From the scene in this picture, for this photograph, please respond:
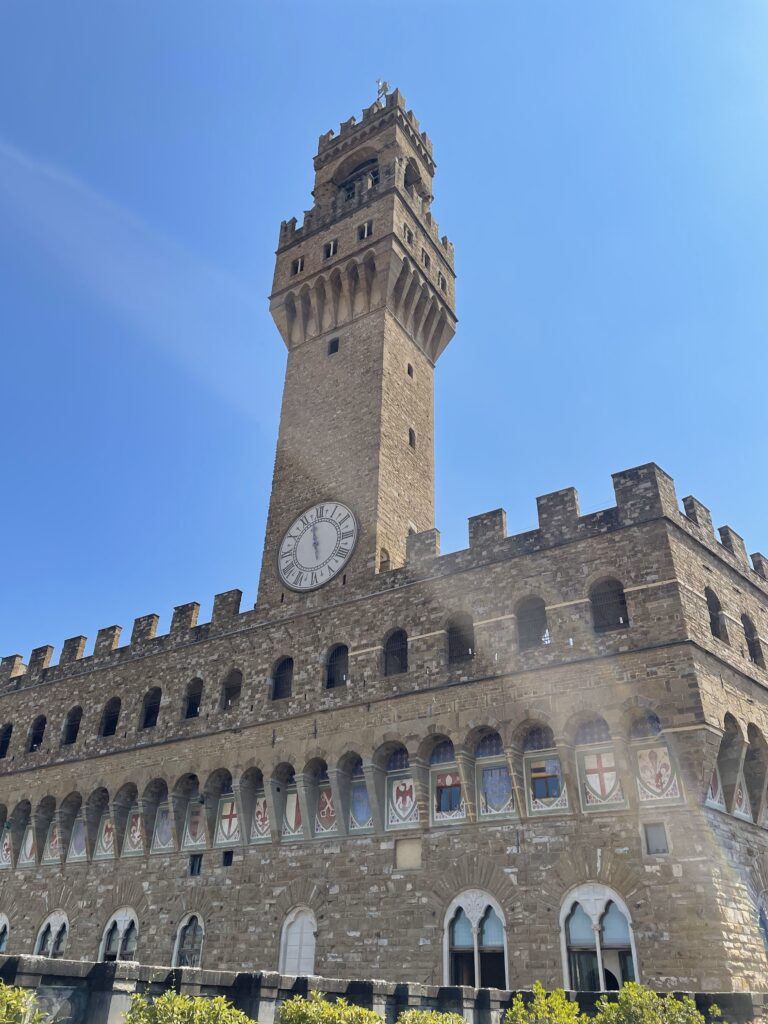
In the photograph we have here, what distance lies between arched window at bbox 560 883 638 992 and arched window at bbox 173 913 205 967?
388 inches

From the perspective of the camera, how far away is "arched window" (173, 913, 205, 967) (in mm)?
20641

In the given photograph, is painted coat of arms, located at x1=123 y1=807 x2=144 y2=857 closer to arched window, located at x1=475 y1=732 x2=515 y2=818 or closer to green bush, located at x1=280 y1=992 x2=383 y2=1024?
arched window, located at x1=475 y1=732 x2=515 y2=818

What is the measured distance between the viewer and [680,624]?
55.5ft

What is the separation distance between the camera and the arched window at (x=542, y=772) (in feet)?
56.4

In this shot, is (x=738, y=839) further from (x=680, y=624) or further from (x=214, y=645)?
(x=214, y=645)

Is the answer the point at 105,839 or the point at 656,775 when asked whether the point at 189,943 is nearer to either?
the point at 105,839

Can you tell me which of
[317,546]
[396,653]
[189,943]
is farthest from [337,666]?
[189,943]

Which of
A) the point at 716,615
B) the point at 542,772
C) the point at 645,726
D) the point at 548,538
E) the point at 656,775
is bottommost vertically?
the point at 656,775

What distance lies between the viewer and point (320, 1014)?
938 centimetres

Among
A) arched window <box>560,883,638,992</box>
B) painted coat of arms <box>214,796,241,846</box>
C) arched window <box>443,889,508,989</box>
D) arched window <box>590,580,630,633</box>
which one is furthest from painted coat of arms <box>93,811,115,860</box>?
arched window <box>590,580,630,633</box>

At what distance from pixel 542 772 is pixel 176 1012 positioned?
36.7 feet

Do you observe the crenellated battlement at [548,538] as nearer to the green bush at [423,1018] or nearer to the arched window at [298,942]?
the arched window at [298,942]

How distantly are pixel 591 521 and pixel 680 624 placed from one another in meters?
3.33

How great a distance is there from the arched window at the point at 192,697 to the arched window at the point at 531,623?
10.6 metres
